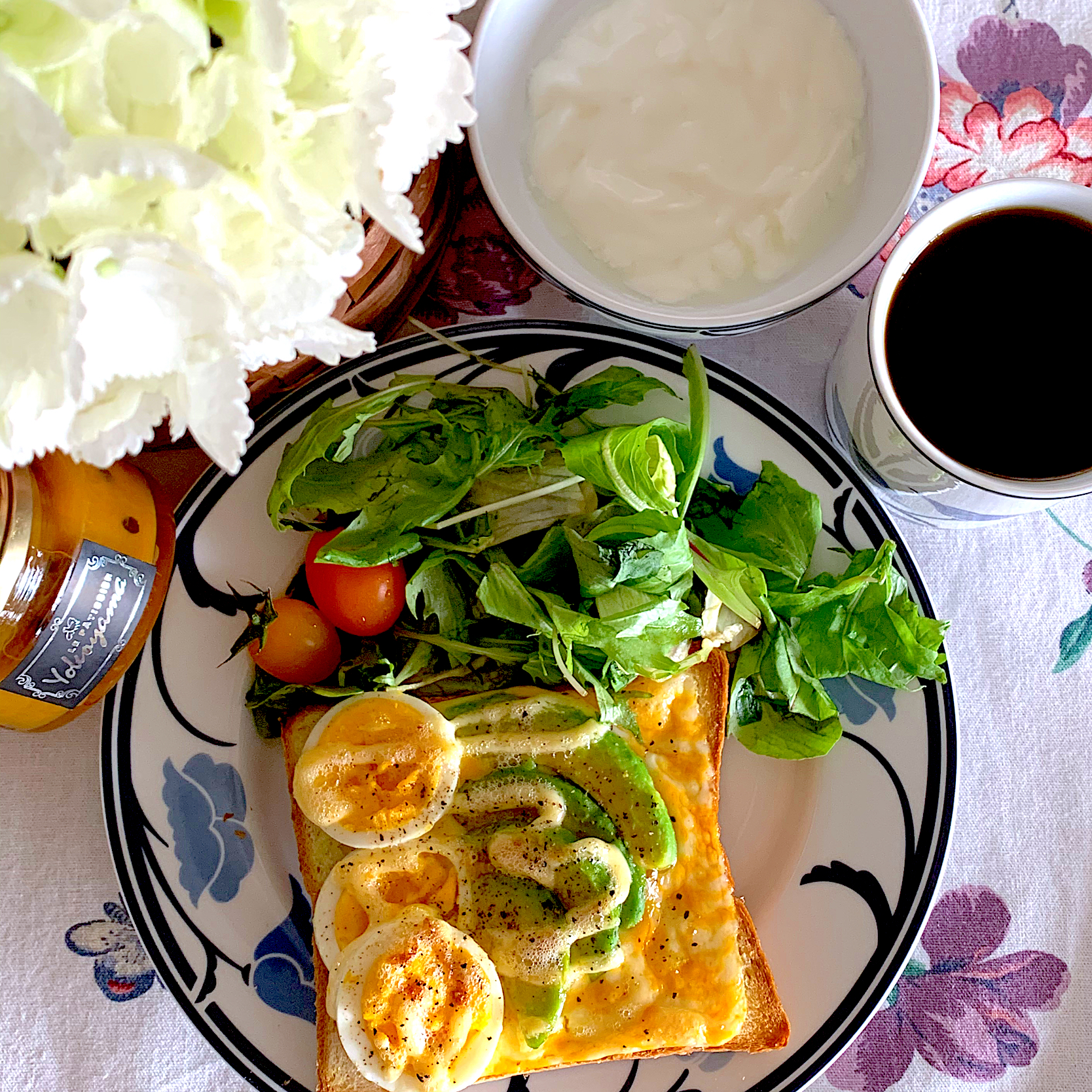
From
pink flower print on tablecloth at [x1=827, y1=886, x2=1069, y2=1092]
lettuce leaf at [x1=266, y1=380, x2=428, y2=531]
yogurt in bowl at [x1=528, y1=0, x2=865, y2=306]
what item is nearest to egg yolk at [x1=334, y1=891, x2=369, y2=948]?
lettuce leaf at [x1=266, y1=380, x2=428, y2=531]

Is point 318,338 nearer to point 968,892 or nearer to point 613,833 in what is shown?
point 613,833

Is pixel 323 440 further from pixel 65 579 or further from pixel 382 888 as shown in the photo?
pixel 382 888

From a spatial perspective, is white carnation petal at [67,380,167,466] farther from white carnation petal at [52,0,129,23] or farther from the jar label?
the jar label

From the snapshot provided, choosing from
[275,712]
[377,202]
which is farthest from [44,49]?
[275,712]

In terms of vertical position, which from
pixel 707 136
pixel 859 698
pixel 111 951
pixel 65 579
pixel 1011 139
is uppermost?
pixel 707 136

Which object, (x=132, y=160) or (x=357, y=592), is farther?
(x=357, y=592)

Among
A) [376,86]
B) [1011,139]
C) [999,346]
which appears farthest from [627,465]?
[1011,139]

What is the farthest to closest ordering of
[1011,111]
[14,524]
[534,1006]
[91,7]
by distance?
[1011,111], [534,1006], [14,524], [91,7]
